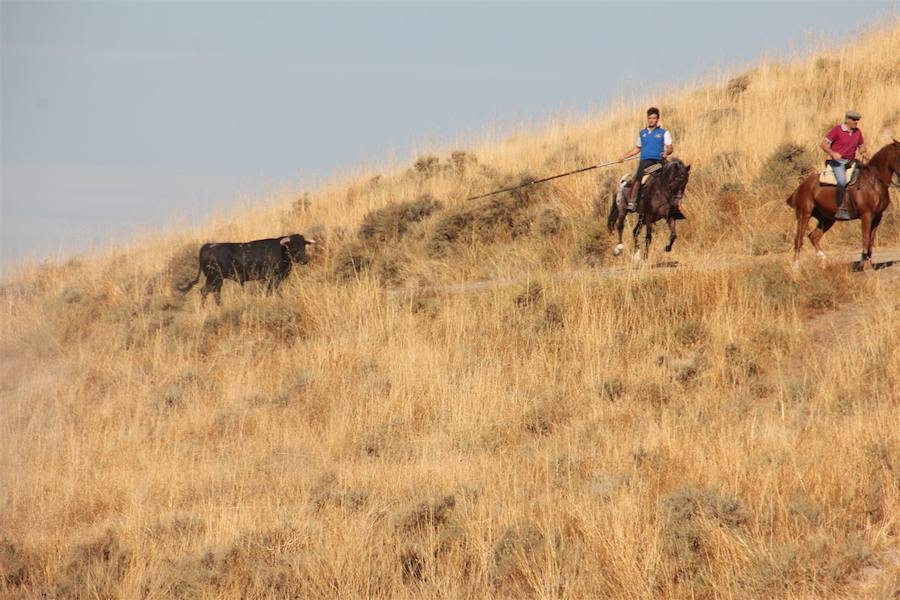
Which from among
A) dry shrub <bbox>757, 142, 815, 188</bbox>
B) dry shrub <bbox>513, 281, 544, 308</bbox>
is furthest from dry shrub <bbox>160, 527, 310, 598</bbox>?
dry shrub <bbox>757, 142, 815, 188</bbox>

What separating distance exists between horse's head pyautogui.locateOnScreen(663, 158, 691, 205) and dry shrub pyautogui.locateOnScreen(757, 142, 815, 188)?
2827 millimetres

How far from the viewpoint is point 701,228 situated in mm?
16375

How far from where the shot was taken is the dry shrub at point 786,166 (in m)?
16.9

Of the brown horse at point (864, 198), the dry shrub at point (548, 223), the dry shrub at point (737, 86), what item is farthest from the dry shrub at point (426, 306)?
the dry shrub at point (737, 86)

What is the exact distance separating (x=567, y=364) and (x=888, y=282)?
12.6 ft

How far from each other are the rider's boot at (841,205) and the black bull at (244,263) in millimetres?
8105

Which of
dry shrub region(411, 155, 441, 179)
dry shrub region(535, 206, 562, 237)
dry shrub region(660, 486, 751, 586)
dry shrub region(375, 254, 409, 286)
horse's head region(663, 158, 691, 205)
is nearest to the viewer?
dry shrub region(660, 486, 751, 586)

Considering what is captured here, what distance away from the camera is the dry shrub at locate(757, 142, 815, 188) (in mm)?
16939

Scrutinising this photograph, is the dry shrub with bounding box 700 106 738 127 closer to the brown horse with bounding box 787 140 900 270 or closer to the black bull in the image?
the brown horse with bounding box 787 140 900 270

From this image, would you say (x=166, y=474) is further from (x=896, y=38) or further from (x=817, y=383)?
(x=896, y=38)

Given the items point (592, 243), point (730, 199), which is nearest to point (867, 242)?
point (730, 199)

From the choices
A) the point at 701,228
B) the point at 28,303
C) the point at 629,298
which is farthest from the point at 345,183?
the point at 629,298

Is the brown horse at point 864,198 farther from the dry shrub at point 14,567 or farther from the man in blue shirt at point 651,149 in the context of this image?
the dry shrub at point 14,567

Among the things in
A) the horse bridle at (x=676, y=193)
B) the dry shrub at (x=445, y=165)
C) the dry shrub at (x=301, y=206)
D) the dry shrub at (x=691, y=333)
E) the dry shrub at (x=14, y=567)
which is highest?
the dry shrub at (x=445, y=165)
